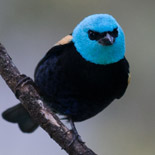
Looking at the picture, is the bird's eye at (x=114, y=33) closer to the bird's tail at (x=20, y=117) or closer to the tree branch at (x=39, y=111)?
the tree branch at (x=39, y=111)

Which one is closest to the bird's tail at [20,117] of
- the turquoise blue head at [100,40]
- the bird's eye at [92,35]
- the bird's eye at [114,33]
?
the turquoise blue head at [100,40]

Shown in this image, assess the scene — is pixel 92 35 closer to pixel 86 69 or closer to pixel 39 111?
pixel 86 69

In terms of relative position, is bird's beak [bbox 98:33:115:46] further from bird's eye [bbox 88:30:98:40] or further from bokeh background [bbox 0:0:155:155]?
bokeh background [bbox 0:0:155:155]

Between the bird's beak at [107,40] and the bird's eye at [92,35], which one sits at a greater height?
the bird's eye at [92,35]

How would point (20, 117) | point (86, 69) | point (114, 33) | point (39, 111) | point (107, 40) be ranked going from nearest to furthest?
point (39, 111) < point (107, 40) < point (114, 33) < point (86, 69) < point (20, 117)

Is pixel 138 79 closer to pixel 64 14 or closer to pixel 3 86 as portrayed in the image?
pixel 64 14

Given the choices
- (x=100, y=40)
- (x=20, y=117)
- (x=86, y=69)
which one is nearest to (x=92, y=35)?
(x=100, y=40)
